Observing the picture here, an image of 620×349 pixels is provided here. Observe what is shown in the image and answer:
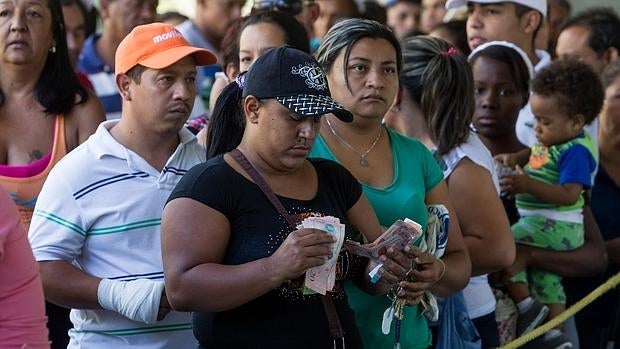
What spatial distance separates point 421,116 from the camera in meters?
4.50

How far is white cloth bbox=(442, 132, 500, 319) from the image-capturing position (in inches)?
172

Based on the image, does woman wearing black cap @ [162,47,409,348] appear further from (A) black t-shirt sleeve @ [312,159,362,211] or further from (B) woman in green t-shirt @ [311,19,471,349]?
(B) woman in green t-shirt @ [311,19,471,349]

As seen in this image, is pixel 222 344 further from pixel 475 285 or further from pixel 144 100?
pixel 475 285

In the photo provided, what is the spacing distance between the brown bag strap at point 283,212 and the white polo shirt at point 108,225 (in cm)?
53

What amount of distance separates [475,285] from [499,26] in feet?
6.71

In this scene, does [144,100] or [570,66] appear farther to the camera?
[570,66]

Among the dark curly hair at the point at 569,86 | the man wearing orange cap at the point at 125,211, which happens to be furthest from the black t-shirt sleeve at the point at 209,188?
the dark curly hair at the point at 569,86

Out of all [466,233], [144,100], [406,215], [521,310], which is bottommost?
[521,310]

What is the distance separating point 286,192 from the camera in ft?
10.9

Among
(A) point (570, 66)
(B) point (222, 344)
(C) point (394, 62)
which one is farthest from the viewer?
(A) point (570, 66)

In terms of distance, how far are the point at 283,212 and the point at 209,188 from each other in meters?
0.23

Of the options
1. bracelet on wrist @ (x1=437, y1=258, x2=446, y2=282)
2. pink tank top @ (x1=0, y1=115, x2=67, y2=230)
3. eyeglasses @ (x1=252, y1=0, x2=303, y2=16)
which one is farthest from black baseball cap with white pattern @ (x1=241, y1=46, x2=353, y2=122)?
eyeglasses @ (x1=252, y1=0, x2=303, y2=16)

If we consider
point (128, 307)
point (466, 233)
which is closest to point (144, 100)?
point (128, 307)

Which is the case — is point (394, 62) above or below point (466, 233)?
above
